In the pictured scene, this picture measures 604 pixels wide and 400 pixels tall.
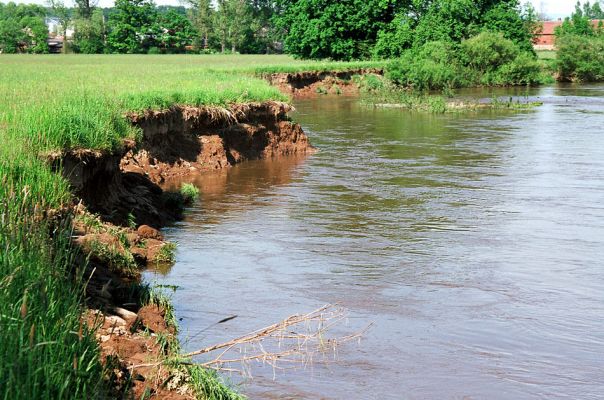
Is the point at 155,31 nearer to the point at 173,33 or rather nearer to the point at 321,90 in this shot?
the point at 173,33

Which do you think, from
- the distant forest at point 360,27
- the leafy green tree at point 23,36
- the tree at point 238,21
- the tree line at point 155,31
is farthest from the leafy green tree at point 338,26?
the tree at point 238,21

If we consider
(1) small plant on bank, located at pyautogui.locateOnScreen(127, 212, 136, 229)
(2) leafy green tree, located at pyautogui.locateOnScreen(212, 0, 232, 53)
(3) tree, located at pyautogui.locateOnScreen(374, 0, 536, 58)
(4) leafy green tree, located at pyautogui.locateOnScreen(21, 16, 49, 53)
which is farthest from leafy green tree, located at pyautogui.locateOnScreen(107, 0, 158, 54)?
(1) small plant on bank, located at pyautogui.locateOnScreen(127, 212, 136, 229)

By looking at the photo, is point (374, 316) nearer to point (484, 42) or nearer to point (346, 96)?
point (346, 96)

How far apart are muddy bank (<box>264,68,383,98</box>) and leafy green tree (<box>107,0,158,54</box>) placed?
4340 centimetres

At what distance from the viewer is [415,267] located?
38.4 feet

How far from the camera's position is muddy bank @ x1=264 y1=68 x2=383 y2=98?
43.9 meters

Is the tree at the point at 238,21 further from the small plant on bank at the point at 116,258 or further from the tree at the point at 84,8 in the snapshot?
the small plant on bank at the point at 116,258

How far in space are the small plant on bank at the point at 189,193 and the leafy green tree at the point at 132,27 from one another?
7341 cm

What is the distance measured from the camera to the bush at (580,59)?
55344 millimetres

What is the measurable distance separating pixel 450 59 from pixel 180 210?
38512mm

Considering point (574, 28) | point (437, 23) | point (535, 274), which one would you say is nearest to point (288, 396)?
point (535, 274)

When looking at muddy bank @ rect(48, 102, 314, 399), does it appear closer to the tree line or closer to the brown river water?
the brown river water

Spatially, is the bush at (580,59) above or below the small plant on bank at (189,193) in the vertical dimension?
above

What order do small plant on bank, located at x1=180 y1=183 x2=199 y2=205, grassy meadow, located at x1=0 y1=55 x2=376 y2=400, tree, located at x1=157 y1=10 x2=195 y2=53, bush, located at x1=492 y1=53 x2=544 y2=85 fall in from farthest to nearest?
tree, located at x1=157 y1=10 x2=195 y2=53, bush, located at x1=492 y1=53 x2=544 y2=85, small plant on bank, located at x1=180 y1=183 x2=199 y2=205, grassy meadow, located at x1=0 y1=55 x2=376 y2=400
